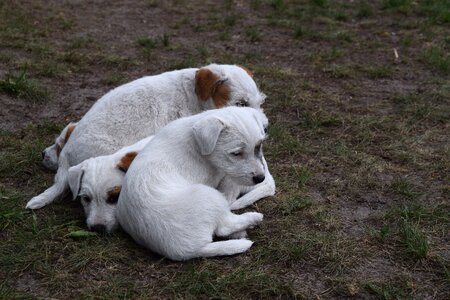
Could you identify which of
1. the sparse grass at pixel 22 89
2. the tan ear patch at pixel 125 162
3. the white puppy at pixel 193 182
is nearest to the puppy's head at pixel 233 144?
the white puppy at pixel 193 182

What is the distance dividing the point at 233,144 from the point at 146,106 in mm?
1500

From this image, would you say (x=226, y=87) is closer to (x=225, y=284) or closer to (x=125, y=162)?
(x=125, y=162)

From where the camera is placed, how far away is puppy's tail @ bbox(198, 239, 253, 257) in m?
4.48

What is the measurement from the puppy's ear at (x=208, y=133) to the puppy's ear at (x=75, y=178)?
1058 millimetres

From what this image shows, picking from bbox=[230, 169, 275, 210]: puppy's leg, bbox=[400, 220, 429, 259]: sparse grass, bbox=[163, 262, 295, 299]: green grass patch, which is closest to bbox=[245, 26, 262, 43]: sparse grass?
bbox=[230, 169, 275, 210]: puppy's leg

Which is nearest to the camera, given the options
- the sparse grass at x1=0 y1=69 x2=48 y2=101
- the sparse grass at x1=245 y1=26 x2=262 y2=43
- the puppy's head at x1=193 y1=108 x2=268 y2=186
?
the puppy's head at x1=193 y1=108 x2=268 y2=186

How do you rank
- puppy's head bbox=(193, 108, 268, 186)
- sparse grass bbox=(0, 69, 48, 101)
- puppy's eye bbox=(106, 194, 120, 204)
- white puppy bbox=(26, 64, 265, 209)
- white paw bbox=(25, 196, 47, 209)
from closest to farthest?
puppy's head bbox=(193, 108, 268, 186) < puppy's eye bbox=(106, 194, 120, 204) < white paw bbox=(25, 196, 47, 209) < white puppy bbox=(26, 64, 265, 209) < sparse grass bbox=(0, 69, 48, 101)

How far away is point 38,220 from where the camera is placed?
518 centimetres

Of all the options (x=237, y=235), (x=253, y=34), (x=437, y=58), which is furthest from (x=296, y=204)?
(x=253, y=34)

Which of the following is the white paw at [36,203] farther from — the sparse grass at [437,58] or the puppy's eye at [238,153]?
the sparse grass at [437,58]

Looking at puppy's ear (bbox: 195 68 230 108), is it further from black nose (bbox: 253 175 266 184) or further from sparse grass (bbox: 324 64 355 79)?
sparse grass (bbox: 324 64 355 79)

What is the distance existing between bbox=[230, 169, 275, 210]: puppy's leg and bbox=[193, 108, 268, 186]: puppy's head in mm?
460

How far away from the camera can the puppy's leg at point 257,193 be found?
17.7ft

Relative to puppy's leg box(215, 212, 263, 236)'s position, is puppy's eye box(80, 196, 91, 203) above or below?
below
